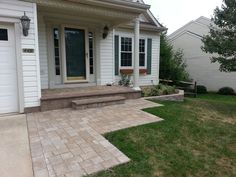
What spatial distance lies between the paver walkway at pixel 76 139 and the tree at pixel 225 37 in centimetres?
351

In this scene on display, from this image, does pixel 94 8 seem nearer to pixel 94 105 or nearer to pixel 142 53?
pixel 94 105

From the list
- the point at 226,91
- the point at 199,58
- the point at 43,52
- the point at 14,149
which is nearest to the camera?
the point at 14,149

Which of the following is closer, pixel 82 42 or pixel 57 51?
pixel 57 51

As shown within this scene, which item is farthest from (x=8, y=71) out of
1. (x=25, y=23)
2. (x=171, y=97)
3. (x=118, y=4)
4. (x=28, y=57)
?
(x=171, y=97)

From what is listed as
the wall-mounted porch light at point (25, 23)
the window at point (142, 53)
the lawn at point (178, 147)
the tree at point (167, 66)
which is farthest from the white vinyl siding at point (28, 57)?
the tree at point (167, 66)

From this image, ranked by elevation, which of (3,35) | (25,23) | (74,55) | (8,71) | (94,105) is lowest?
(94,105)

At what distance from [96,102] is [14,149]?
263cm

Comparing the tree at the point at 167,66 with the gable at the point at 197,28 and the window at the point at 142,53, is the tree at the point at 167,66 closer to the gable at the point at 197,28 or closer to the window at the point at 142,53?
the window at the point at 142,53

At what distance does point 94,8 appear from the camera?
5.50 meters

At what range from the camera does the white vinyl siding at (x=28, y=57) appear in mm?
4363

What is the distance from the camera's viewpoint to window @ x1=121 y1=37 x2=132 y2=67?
8430 mm

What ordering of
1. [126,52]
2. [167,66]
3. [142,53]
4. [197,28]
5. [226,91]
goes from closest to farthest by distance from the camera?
[126,52], [142,53], [167,66], [226,91], [197,28]

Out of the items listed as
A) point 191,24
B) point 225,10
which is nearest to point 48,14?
point 225,10

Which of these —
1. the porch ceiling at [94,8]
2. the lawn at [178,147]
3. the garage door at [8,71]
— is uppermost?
the porch ceiling at [94,8]
